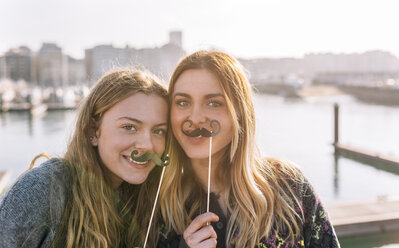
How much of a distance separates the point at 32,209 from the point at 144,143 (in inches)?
23.3

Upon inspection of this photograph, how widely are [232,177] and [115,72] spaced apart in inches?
35.0

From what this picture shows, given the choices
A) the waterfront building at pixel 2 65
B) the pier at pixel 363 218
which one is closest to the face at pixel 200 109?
the pier at pixel 363 218

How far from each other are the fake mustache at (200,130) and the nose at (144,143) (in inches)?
8.0

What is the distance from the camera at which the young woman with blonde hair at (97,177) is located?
183 centimetres

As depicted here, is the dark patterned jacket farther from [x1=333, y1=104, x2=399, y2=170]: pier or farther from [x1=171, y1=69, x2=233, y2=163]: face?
[x1=333, y1=104, x2=399, y2=170]: pier

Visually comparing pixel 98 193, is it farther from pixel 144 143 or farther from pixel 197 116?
pixel 197 116

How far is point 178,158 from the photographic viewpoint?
241 cm

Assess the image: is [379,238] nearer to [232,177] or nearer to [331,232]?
[331,232]

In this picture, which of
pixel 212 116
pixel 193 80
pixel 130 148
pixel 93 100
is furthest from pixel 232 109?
pixel 93 100

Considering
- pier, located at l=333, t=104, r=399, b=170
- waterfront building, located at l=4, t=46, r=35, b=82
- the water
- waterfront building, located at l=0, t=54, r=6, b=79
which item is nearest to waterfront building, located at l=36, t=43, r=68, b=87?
waterfront building, located at l=4, t=46, r=35, b=82

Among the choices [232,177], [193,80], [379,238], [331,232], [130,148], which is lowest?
[379,238]

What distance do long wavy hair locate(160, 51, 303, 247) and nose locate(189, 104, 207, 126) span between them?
0.48ft

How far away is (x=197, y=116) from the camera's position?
211 centimetres

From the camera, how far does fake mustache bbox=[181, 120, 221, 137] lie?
2.08 m
